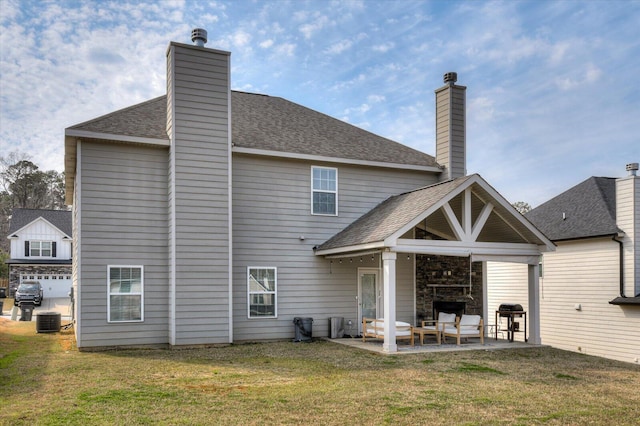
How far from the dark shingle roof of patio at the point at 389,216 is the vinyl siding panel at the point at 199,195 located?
307 cm

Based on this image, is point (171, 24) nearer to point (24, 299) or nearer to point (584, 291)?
point (584, 291)

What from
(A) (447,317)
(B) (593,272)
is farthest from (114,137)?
(B) (593,272)

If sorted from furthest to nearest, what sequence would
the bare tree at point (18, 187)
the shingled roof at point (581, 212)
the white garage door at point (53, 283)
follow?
the bare tree at point (18, 187), the white garage door at point (53, 283), the shingled roof at point (581, 212)

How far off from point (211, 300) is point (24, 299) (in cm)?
2102

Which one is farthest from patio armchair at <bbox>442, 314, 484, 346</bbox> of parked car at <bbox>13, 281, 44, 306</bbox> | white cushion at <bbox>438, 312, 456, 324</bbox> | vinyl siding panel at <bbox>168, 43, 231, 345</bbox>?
parked car at <bbox>13, 281, 44, 306</bbox>

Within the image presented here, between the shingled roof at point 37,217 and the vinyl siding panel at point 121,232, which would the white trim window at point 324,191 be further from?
the shingled roof at point 37,217

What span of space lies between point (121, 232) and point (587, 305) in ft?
44.2

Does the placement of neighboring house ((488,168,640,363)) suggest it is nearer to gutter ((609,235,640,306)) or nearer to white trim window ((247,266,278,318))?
gutter ((609,235,640,306))

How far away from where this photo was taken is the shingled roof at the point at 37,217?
36.5 meters

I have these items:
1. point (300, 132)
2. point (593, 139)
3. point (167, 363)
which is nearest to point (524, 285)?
point (593, 139)

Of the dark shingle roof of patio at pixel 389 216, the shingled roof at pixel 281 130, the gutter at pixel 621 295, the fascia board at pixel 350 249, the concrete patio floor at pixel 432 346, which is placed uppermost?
the shingled roof at pixel 281 130

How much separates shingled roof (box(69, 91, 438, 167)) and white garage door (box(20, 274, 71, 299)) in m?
25.1

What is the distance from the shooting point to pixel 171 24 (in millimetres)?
13445

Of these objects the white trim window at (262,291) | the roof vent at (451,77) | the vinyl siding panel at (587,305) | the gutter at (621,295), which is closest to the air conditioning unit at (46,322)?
the white trim window at (262,291)
